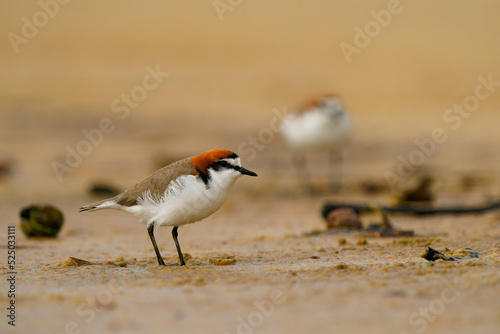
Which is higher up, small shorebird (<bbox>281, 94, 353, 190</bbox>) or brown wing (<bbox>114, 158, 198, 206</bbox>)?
small shorebird (<bbox>281, 94, 353, 190</bbox>)

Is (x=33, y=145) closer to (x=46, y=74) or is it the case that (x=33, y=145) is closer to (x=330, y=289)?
(x=46, y=74)

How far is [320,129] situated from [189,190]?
721 centimetres

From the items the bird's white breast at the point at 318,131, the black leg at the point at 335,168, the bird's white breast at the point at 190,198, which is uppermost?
the bird's white breast at the point at 318,131

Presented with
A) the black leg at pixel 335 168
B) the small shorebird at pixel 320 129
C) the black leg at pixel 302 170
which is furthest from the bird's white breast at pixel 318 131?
the black leg at pixel 302 170

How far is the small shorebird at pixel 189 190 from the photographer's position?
6.00 metres

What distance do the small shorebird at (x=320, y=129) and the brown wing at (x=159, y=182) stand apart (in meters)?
6.42

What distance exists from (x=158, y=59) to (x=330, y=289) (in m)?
21.9

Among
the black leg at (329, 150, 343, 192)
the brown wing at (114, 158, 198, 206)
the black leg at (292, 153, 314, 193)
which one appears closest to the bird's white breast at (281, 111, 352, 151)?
the black leg at (329, 150, 343, 192)

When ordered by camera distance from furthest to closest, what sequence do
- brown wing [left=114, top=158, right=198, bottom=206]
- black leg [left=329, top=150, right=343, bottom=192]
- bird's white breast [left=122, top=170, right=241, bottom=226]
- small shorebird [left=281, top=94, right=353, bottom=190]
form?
small shorebird [left=281, top=94, right=353, bottom=190] → black leg [left=329, top=150, right=343, bottom=192] → brown wing [left=114, top=158, right=198, bottom=206] → bird's white breast [left=122, top=170, right=241, bottom=226]

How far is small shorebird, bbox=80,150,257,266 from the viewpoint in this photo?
6.00 m

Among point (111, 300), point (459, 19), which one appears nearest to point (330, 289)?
point (111, 300)

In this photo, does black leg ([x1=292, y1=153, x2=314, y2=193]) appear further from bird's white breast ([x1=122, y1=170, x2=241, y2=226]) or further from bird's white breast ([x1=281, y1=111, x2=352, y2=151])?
bird's white breast ([x1=122, y1=170, x2=241, y2=226])

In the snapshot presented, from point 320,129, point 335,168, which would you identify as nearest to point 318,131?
point 320,129

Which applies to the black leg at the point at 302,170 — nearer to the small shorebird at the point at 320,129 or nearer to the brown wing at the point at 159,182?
the small shorebird at the point at 320,129
